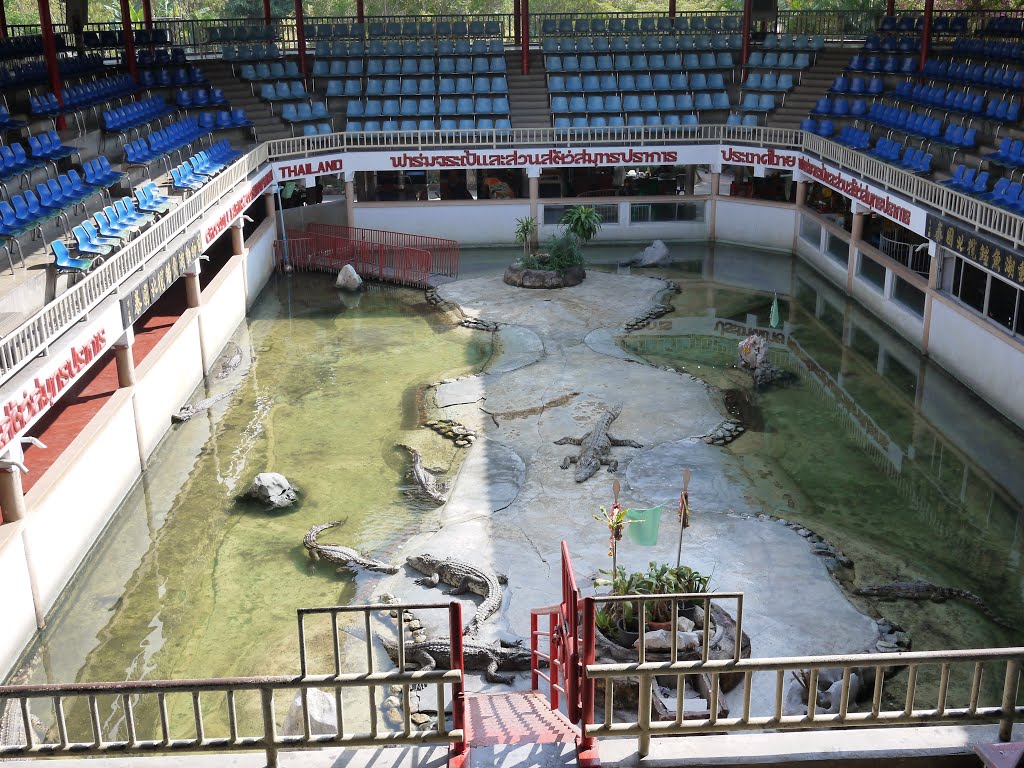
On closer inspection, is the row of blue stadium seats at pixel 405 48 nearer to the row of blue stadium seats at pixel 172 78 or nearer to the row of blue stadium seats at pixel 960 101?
the row of blue stadium seats at pixel 172 78

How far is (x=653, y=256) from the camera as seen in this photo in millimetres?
33656

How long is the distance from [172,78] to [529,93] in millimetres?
12702

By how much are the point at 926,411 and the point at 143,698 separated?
1638 cm

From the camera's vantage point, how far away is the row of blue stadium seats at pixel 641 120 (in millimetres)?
36906

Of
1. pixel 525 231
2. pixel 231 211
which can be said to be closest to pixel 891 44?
pixel 525 231

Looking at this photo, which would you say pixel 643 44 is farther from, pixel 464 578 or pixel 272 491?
pixel 464 578

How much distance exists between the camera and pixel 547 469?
19344mm

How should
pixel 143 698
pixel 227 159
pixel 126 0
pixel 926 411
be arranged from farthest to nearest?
1. pixel 126 0
2. pixel 227 159
3. pixel 926 411
4. pixel 143 698

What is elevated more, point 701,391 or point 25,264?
point 25,264

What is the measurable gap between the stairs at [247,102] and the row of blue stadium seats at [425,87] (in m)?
2.73

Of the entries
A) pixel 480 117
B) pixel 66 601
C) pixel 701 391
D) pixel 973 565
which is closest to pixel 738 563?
pixel 973 565

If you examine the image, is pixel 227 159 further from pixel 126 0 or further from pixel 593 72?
pixel 593 72

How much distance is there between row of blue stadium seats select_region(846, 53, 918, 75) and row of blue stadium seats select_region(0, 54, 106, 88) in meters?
26.5

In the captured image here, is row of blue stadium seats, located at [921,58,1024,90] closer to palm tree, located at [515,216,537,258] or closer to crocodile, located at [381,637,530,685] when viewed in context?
palm tree, located at [515,216,537,258]
